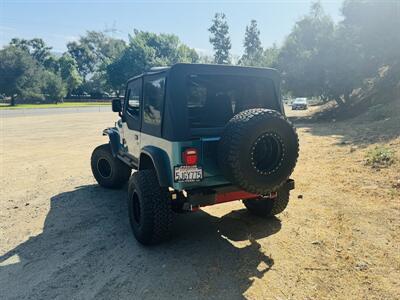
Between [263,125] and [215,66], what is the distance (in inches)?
44.4

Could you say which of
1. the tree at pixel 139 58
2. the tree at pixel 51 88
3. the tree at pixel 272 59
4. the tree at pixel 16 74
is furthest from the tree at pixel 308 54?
the tree at pixel 51 88

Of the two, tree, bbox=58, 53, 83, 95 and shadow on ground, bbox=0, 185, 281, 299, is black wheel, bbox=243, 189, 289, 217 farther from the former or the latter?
tree, bbox=58, 53, 83, 95

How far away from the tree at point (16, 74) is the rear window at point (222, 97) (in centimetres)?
5550

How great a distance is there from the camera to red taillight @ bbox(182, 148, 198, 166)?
3.52m

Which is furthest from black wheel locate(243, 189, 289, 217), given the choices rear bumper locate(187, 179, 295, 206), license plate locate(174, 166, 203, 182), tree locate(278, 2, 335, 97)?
tree locate(278, 2, 335, 97)

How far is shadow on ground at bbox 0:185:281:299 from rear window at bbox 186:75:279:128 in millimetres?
1562

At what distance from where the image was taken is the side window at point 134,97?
4.76 m

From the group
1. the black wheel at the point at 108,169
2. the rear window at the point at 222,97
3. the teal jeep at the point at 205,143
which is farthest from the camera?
the black wheel at the point at 108,169

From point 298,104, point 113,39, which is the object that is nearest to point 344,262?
point 298,104

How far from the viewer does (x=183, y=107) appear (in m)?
3.69

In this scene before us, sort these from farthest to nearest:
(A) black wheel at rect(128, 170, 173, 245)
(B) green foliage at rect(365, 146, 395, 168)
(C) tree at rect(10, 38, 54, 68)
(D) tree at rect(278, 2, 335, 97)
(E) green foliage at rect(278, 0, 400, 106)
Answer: (C) tree at rect(10, 38, 54, 68), (D) tree at rect(278, 2, 335, 97), (E) green foliage at rect(278, 0, 400, 106), (B) green foliage at rect(365, 146, 395, 168), (A) black wheel at rect(128, 170, 173, 245)

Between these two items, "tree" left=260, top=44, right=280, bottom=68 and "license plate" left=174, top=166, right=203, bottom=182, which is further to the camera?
"tree" left=260, top=44, right=280, bottom=68

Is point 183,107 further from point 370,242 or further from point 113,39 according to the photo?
point 113,39

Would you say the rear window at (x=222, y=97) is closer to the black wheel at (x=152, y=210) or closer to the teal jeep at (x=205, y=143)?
the teal jeep at (x=205, y=143)
